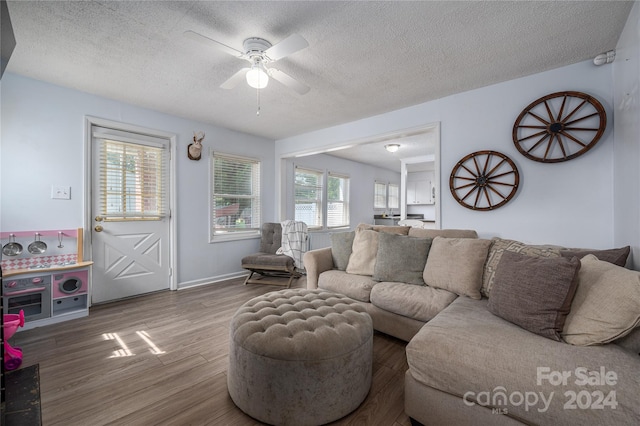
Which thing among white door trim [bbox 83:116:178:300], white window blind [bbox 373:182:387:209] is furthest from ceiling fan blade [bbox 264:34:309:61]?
white window blind [bbox 373:182:387:209]

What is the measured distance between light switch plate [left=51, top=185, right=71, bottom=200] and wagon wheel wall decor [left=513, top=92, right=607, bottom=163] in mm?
4736

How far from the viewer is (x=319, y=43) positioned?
203cm

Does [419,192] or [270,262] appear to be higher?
[419,192]

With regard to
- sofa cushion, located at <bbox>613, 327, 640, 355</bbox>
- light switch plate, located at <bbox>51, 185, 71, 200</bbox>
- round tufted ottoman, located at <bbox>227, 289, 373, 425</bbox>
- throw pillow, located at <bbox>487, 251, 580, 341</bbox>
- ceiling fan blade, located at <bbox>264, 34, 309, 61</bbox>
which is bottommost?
round tufted ottoman, located at <bbox>227, 289, 373, 425</bbox>

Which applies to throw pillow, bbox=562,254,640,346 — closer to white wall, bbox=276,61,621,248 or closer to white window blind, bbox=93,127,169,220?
white wall, bbox=276,61,621,248

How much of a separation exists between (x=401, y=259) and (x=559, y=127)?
1852 mm

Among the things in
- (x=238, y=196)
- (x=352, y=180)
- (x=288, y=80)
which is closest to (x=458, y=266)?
(x=288, y=80)

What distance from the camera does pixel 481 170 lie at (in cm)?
277

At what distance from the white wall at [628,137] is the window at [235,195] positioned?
171 inches

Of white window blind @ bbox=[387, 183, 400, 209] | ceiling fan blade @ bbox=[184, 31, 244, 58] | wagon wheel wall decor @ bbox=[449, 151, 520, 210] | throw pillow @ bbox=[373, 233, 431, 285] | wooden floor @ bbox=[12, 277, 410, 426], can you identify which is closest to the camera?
wooden floor @ bbox=[12, 277, 410, 426]

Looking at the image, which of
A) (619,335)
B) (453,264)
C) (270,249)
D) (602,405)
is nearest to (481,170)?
(453,264)

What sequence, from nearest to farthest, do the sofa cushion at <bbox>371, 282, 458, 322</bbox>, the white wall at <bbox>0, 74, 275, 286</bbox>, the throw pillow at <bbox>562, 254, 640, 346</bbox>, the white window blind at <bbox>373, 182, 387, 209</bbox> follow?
the throw pillow at <bbox>562, 254, 640, 346</bbox> → the sofa cushion at <bbox>371, 282, 458, 322</bbox> → the white wall at <bbox>0, 74, 275, 286</bbox> → the white window blind at <bbox>373, 182, 387, 209</bbox>

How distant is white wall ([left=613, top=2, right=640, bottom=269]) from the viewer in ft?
5.36

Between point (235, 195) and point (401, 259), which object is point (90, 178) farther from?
point (401, 259)
